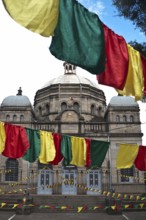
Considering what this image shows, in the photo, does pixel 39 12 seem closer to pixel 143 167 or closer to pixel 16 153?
pixel 16 153

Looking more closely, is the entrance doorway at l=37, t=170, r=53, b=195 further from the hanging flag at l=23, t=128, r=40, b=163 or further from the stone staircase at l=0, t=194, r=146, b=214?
the hanging flag at l=23, t=128, r=40, b=163

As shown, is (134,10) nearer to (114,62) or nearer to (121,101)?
(114,62)

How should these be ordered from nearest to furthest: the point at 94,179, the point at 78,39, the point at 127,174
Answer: the point at 78,39
the point at 127,174
the point at 94,179

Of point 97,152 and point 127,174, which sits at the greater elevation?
point 97,152

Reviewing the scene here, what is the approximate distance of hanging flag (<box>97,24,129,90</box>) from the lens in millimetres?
6992

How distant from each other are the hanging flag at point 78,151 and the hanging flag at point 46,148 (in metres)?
0.95

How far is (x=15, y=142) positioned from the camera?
40.0 ft

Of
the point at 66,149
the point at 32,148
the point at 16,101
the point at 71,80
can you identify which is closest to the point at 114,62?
the point at 32,148

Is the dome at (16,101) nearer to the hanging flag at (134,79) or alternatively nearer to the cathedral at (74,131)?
the cathedral at (74,131)

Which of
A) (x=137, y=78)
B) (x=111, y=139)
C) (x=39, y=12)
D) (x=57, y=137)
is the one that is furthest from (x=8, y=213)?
(x=39, y=12)

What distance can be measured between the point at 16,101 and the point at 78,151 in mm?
23759

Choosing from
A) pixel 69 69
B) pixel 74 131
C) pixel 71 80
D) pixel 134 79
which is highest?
pixel 69 69

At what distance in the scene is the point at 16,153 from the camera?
39.5 feet

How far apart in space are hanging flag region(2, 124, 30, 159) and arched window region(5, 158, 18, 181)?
19.7 meters
